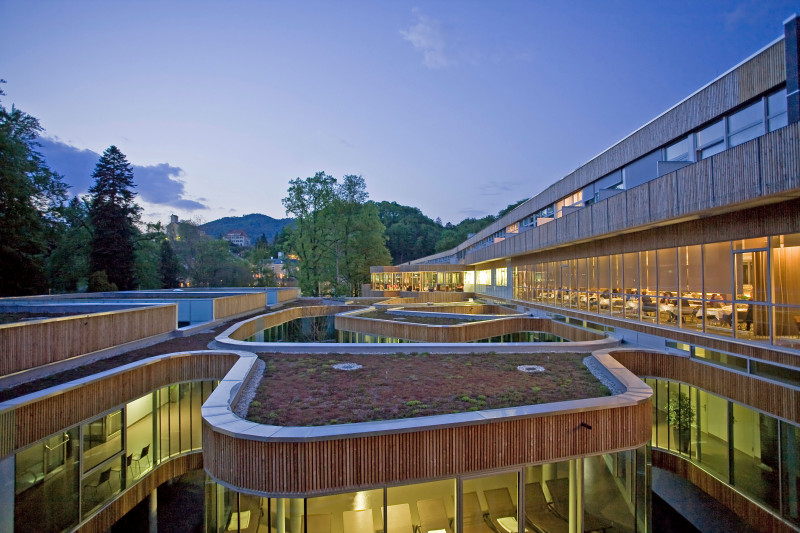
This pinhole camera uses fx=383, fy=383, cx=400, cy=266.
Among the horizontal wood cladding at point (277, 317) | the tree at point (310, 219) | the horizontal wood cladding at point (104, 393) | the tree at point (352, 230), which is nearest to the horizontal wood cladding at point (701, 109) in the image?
the horizontal wood cladding at point (104, 393)

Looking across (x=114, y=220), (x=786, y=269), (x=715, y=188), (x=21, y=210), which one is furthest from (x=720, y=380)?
(x=114, y=220)

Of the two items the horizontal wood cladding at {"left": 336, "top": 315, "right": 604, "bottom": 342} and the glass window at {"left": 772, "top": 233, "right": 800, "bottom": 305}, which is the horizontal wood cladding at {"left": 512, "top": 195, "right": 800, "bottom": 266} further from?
the horizontal wood cladding at {"left": 336, "top": 315, "right": 604, "bottom": 342}

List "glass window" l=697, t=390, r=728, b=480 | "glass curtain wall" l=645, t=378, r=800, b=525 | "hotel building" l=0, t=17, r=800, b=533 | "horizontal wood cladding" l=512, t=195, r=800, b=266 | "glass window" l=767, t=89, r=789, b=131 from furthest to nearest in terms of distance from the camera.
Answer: "glass window" l=697, t=390, r=728, b=480 → "glass window" l=767, t=89, r=789, b=131 → "horizontal wood cladding" l=512, t=195, r=800, b=266 → "glass curtain wall" l=645, t=378, r=800, b=525 → "hotel building" l=0, t=17, r=800, b=533

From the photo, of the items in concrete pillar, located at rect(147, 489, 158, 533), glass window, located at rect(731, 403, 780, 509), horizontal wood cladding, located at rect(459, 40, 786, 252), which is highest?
horizontal wood cladding, located at rect(459, 40, 786, 252)

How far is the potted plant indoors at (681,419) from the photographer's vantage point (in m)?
9.70

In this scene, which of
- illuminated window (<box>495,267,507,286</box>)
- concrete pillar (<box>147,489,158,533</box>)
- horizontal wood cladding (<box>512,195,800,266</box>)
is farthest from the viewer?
illuminated window (<box>495,267,507,286</box>)

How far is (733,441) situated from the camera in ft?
28.0

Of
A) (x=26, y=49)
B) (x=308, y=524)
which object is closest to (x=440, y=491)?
(x=308, y=524)

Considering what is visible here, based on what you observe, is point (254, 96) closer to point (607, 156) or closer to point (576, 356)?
point (607, 156)

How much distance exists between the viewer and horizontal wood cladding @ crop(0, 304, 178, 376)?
26.2ft

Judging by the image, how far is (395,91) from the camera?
76812 mm

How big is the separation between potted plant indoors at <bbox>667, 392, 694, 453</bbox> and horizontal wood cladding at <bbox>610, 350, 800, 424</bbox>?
1.82 ft

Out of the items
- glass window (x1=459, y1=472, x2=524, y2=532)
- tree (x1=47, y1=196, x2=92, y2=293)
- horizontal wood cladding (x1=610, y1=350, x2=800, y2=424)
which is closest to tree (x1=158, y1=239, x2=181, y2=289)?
tree (x1=47, y1=196, x2=92, y2=293)

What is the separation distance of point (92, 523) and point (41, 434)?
2.15m
